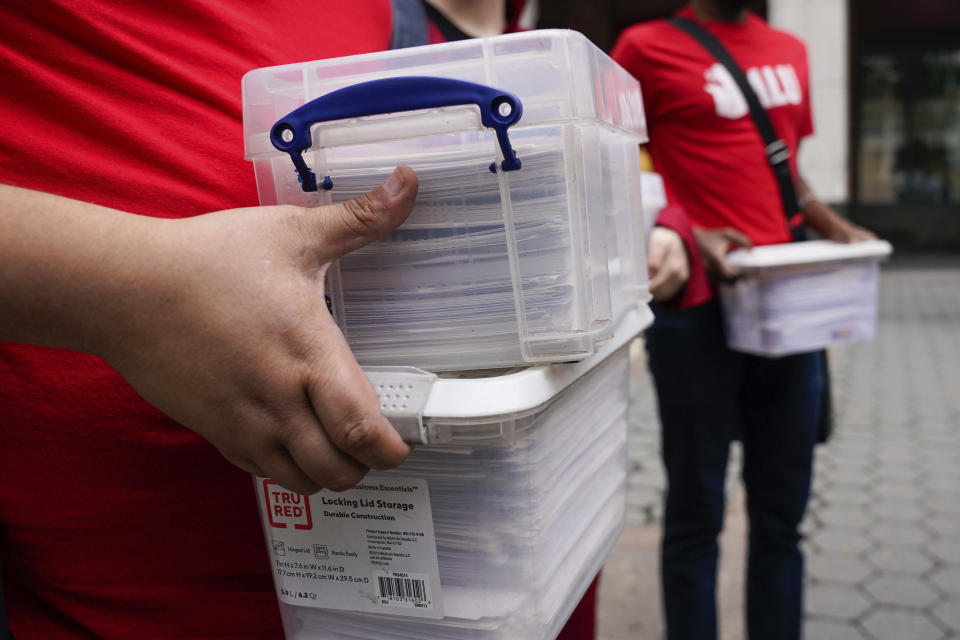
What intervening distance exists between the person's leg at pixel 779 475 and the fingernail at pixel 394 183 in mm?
1805

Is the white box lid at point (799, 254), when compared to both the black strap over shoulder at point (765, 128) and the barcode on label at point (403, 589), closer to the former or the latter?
the black strap over shoulder at point (765, 128)

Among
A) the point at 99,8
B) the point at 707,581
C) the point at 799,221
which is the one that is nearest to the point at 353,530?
the point at 99,8

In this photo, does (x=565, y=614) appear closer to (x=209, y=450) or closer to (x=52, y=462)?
(x=209, y=450)

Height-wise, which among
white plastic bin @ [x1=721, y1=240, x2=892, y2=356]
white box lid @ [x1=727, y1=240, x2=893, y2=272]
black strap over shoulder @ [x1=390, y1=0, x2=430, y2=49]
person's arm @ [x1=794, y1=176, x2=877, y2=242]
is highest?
black strap over shoulder @ [x1=390, y1=0, x2=430, y2=49]

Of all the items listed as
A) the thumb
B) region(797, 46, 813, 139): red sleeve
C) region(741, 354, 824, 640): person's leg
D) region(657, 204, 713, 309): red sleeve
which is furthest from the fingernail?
region(797, 46, 813, 139): red sleeve

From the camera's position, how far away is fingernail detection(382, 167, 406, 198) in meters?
0.74

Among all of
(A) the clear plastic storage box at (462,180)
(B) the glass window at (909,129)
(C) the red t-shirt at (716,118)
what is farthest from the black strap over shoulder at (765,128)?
(B) the glass window at (909,129)

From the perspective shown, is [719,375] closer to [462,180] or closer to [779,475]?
[779,475]

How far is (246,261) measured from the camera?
0.68m

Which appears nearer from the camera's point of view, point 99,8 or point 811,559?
point 99,8

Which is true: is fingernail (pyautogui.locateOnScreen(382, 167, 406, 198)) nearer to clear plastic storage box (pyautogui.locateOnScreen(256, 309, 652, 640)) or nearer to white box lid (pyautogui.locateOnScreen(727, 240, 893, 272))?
clear plastic storage box (pyautogui.locateOnScreen(256, 309, 652, 640))

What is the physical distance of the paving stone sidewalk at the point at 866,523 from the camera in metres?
2.90

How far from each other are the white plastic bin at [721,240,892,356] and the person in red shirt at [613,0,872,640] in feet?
0.24

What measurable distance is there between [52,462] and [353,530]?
0.30 m
